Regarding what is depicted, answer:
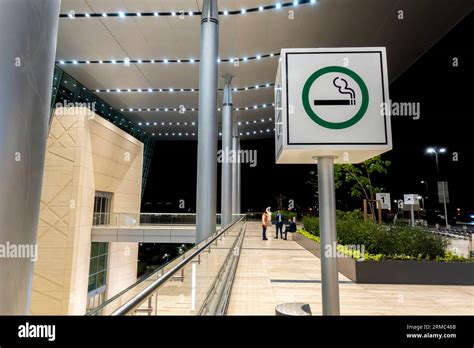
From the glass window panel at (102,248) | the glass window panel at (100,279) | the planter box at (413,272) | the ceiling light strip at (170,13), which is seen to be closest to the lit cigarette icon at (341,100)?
the planter box at (413,272)

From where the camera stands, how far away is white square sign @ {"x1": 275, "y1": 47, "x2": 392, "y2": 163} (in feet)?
5.44

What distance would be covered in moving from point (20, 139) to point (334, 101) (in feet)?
8.17

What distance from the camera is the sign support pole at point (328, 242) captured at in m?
1.69

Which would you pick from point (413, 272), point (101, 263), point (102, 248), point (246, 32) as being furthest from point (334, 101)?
point (101, 263)

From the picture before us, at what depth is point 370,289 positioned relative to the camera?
19.6ft

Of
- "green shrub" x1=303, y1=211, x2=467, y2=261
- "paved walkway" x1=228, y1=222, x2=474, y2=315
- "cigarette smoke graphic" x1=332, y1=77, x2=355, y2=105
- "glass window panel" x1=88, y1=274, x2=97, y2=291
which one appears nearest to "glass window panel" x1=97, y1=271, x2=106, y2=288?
"glass window panel" x1=88, y1=274, x2=97, y2=291

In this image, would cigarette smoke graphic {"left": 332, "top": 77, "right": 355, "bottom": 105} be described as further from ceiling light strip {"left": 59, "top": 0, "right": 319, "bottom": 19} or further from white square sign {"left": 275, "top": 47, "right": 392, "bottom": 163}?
ceiling light strip {"left": 59, "top": 0, "right": 319, "bottom": 19}

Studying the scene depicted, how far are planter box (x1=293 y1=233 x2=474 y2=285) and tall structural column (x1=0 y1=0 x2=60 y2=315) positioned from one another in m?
5.66

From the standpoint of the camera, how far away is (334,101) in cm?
Result: 169

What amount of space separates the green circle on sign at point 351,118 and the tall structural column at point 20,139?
232 centimetres

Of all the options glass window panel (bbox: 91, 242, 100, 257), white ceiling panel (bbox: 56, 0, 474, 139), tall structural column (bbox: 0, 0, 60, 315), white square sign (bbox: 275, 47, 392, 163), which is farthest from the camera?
glass window panel (bbox: 91, 242, 100, 257)
